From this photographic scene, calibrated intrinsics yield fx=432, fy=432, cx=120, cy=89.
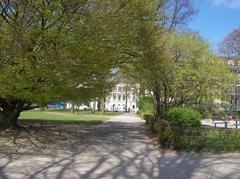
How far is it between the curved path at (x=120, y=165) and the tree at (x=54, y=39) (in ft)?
9.96

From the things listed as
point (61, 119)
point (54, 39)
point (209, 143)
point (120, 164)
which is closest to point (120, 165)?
point (120, 164)

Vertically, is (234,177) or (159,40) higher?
(159,40)

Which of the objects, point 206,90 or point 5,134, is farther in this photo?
point 206,90

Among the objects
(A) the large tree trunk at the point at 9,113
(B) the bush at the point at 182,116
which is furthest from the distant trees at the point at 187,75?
(A) the large tree trunk at the point at 9,113

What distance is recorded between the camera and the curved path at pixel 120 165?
10414mm

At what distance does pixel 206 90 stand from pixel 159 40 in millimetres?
12829

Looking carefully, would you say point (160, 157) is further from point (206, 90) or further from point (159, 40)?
point (206, 90)

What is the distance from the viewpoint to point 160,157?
45.4ft

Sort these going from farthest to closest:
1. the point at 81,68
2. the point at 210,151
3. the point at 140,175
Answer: the point at 81,68 < the point at 210,151 < the point at 140,175

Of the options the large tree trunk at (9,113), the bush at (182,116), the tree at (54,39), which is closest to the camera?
the tree at (54,39)

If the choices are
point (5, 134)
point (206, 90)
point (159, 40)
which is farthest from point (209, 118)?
point (5, 134)

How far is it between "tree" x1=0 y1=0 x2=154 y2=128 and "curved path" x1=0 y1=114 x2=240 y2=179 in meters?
3.03

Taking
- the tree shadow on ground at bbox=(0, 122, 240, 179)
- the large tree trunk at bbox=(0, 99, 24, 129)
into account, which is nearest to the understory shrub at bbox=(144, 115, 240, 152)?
the tree shadow on ground at bbox=(0, 122, 240, 179)

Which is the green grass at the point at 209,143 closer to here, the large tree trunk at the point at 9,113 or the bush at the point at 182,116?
the large tree trunk at the point at 9,113
